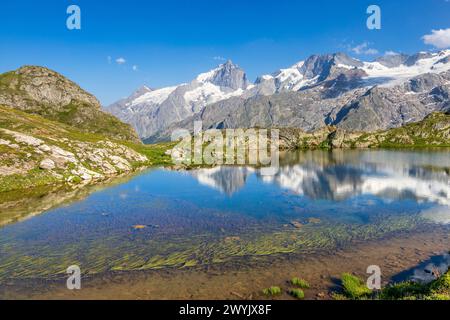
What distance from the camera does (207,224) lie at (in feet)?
163

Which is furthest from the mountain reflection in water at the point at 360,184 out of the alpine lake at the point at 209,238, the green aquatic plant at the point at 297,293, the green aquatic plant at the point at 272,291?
the green aquatic plant at the point at 272,291

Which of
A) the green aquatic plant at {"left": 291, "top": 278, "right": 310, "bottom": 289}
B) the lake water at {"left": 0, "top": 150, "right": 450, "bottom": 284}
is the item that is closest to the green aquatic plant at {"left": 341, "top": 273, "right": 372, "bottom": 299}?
the green aquatic plant at {"left": 291, "top": 278, "right": 310, "bottom": 289}

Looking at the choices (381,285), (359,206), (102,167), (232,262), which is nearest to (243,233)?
(232,262)

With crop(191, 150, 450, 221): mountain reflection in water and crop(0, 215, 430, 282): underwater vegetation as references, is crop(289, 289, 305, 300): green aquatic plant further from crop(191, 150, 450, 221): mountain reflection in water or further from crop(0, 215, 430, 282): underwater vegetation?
crop(191, 150, 450, 221): mountain reflection in water

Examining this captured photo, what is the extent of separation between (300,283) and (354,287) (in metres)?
4.49

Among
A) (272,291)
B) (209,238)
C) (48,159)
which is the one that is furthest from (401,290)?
(48,159)

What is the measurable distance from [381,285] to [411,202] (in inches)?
1683

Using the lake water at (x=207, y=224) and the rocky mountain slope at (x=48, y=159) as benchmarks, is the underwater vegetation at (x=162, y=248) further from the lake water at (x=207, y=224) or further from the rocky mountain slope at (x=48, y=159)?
the rocky mountain slope at (x=48, y=159)

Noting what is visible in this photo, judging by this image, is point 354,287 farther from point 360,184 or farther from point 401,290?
point 360,184

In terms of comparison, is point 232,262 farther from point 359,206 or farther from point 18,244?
point 359,206

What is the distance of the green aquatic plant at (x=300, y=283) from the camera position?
91.8 ft

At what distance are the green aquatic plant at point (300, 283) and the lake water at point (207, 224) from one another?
6.65 meters

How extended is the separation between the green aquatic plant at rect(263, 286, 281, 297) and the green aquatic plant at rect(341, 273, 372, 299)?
5.52 m
